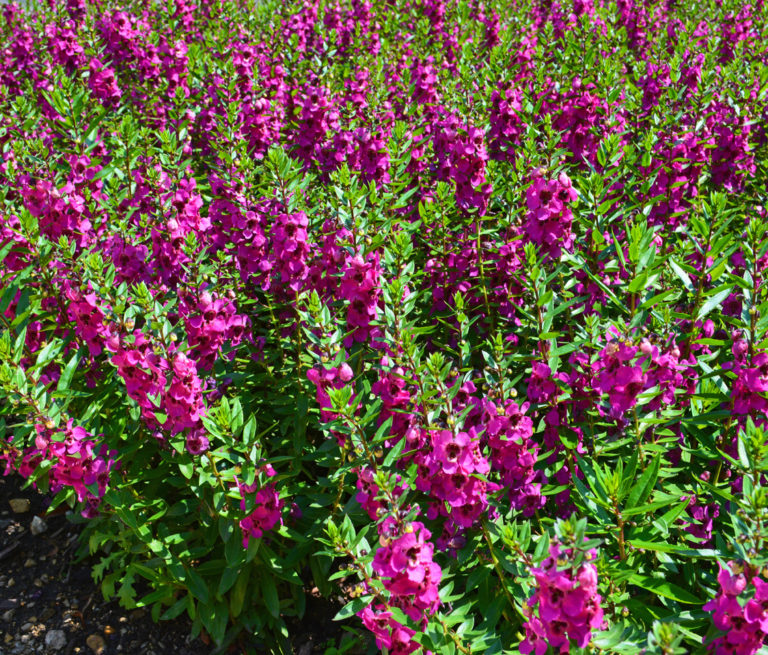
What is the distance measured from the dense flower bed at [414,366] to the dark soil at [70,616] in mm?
155

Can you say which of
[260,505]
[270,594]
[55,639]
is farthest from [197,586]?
[55,639]

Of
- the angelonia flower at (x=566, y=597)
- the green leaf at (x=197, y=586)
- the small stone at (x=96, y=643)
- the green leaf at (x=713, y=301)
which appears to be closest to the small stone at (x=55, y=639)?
the small stone at (x=96, y=643)

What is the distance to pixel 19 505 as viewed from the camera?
4.57 meters

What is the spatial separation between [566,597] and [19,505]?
399 cm

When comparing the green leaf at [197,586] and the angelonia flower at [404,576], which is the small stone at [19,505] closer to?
the green leaf at [197,586]

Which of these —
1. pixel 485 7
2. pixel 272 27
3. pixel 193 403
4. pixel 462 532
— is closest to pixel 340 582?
pixel 462 532

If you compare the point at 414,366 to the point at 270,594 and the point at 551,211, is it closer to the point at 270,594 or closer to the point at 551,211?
the point at 551,211

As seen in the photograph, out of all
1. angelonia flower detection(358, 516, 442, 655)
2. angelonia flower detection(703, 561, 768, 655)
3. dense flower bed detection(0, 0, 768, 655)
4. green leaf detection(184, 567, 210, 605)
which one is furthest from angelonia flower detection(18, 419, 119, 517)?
angelonia flower detection(703, 561, 768, 655)

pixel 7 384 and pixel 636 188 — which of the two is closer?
pixel 7 384

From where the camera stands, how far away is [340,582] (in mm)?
3791

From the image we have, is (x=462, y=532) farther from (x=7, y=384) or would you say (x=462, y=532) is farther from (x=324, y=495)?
(x=7, y=384)

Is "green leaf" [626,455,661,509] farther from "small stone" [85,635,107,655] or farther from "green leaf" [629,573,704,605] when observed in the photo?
"small stone" [85,635,107,655]

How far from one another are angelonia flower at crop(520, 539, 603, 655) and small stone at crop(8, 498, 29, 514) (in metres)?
3.83

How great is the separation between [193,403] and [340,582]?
150 cm
